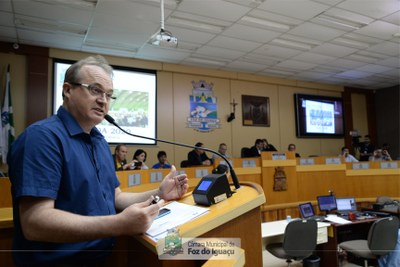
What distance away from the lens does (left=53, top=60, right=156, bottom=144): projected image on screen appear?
523cm

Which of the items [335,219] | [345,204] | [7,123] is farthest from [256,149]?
[7,123]

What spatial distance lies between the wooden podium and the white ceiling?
3.26 m

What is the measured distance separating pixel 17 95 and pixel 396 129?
9.45 metres

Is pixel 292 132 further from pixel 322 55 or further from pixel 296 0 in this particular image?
pixel 296 0

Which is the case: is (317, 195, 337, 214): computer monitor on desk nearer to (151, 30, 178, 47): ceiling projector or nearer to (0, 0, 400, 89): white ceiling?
(0, 0, 400, 89): white ceiling

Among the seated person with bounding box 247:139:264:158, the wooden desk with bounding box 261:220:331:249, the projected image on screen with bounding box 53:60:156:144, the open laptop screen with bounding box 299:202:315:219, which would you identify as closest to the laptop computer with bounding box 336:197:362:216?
the open laptop screen with bounding box 299:202:315:219

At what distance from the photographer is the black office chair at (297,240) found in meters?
3.04

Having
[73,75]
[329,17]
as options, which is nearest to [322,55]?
[329,17]

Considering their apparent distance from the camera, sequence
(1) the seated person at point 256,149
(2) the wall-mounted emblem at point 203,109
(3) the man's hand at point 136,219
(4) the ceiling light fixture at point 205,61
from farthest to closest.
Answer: (2) the wall-mounted emblem at point 203,109, (1) the seated person at point 256,149, (4) the ceiling light fixture at point 205,61, (3) the man's hand at point 136,219

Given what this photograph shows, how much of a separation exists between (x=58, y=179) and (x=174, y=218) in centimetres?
34

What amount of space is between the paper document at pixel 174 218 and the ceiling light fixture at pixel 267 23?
375 centimetres

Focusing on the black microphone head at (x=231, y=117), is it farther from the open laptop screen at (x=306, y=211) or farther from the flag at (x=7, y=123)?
the flag at (x=7, y=123)

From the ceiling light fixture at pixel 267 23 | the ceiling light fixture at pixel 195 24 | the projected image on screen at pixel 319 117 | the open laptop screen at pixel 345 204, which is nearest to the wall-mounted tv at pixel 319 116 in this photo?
the projected image on screen at pixel 319 117

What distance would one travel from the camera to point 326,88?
7969mm
